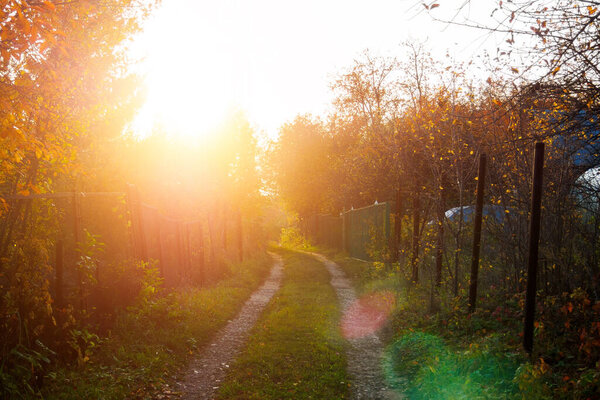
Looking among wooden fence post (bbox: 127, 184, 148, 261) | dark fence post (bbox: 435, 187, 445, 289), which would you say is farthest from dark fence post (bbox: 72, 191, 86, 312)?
dark fence post (bbox: 435, 187, 445, 289)

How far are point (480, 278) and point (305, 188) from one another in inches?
1140

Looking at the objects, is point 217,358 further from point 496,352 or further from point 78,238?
point 496,352

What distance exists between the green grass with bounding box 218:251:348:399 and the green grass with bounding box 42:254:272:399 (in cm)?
92

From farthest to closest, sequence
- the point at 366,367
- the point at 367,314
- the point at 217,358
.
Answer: the point at 367,314, the point at 217,358, the point at 366,367

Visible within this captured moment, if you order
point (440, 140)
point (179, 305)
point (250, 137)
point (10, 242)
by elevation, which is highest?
point (250, 137)

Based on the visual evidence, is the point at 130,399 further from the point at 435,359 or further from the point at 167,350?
the point at 435,359

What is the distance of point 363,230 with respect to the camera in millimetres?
17906

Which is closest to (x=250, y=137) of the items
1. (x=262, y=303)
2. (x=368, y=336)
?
(x=262, y=303)

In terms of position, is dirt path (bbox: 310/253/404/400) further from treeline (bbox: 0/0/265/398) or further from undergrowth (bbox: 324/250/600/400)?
treeline (bbox: 0/0/265/398)

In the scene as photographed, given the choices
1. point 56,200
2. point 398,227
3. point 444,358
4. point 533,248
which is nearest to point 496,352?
point 444,358

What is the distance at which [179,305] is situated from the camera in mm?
9414

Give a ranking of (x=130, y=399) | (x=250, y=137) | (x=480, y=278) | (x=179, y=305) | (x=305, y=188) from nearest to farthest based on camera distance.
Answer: (x=130, y=399) → (x=480, y=278) → (x=179, y=305) → (x=250, y=137) → (x=305, y=188)

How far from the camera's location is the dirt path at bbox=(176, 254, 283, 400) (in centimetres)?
570

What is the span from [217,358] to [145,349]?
111 cm
